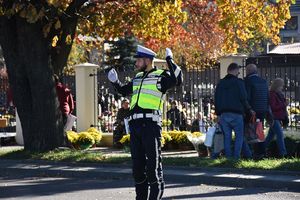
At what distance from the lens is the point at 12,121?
2214 cm

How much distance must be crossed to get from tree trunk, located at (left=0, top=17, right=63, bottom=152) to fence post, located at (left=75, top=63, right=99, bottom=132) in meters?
4.75

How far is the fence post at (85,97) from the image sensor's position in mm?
19562

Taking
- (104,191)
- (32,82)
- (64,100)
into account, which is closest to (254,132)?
(104,191)

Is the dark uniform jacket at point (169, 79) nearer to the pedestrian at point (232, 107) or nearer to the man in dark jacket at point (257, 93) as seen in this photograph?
the pedestrian at point (232, 107)

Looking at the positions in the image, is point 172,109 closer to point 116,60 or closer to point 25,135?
point 25,135

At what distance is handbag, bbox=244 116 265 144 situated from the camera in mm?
13172

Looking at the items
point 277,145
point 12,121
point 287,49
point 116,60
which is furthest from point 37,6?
point 116,60

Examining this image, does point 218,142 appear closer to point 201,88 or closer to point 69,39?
point 69,39

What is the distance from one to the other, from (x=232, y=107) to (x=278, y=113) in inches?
54.3

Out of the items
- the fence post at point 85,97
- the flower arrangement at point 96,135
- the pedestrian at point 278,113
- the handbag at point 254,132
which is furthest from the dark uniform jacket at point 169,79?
the fence post at point 85,97

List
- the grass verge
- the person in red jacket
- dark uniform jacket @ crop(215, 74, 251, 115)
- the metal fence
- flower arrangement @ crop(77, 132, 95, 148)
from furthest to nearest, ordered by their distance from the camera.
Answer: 1. the metal fence
2. flower arrangement @ crop(77, 132, 95, 148)
3. the person in red jacket
4. dark uniform jacket @ crop(215, 74, 251, 115)
5. the grass verge

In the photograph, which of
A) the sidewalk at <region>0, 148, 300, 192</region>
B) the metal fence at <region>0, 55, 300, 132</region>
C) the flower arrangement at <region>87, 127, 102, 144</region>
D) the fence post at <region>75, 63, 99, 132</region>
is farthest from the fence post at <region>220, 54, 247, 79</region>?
the sidewalk at <region>0, 148, 300, 192</region>

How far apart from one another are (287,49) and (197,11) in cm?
1112

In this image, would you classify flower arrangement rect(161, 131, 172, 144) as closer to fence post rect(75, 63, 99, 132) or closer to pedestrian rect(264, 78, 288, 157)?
fence post rect(75, 63, 99, 132)
